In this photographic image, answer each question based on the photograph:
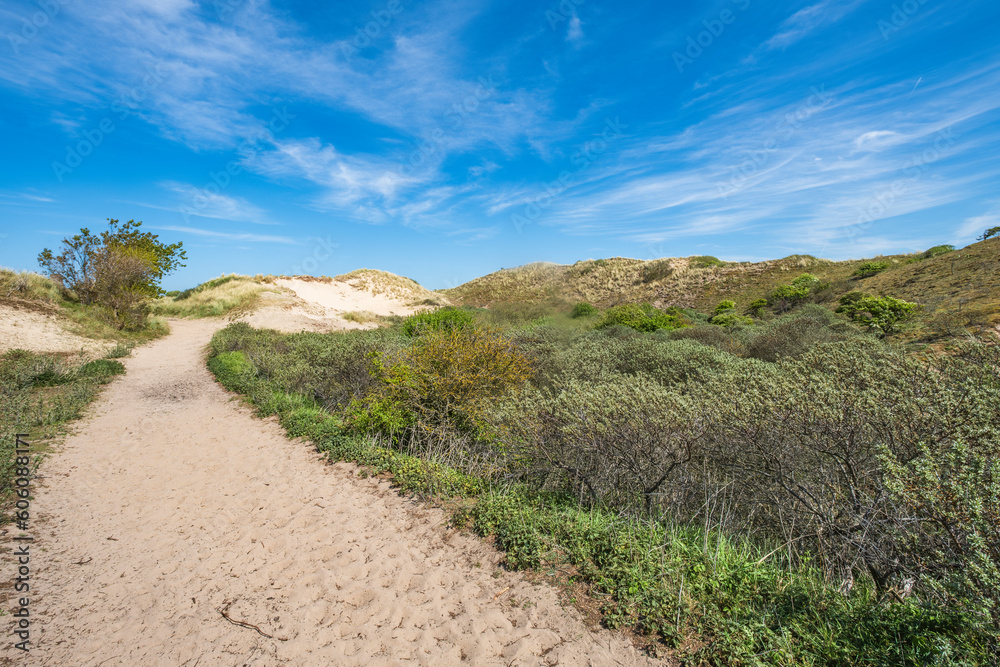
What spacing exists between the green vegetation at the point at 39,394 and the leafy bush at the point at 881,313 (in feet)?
62.4

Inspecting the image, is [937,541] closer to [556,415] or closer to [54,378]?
[556,415]

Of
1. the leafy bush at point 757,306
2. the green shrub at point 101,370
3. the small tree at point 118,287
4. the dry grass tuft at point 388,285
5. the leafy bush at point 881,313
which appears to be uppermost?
the dry grass tuft at point 388,285

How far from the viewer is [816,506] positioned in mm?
3455

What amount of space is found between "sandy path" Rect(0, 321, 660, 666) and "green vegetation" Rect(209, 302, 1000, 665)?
509 millimetres

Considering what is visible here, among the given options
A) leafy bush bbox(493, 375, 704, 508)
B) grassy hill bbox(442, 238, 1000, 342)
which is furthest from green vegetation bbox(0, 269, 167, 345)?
grassy hill bbox(442, 238, 1000, 342)

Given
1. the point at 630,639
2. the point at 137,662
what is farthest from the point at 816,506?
the point at 137,662

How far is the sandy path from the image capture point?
3010 millimetres

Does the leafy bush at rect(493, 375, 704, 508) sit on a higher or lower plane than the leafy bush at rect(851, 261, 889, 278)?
lower

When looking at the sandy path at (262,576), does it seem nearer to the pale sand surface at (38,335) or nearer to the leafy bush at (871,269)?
the pale sand surface at (38,335)

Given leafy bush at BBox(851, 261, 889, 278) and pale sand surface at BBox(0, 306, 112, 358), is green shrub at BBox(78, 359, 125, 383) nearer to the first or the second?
pale sand surface at BBox(0, 306, 112, 358)

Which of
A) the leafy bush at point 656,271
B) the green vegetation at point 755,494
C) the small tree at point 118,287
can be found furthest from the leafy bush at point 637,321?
the leafy bush at point 656,271

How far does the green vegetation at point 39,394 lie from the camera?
6363 millimetres

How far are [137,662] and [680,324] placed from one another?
1886 centimetres

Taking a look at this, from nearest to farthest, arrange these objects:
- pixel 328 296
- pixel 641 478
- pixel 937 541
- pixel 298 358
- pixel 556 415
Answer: pixel 937 541 < pixel 641 478 < pixel 556 415 < pixel 298 358 < pixel 328 296
